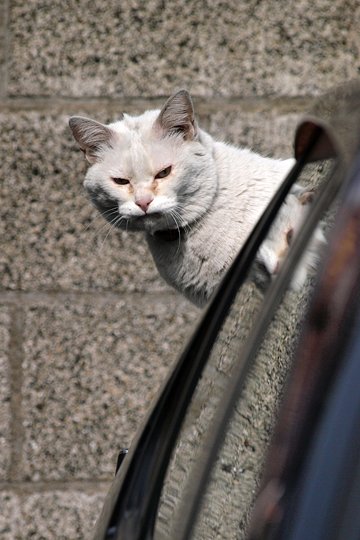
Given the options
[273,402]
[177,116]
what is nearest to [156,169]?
[177,116]

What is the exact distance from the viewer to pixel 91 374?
9.95 ft

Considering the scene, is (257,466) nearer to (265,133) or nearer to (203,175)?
(203,175)

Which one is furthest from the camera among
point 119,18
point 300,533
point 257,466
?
point 119,18

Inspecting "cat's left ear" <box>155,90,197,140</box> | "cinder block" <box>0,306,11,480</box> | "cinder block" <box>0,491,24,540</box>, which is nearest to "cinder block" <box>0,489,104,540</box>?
"cinder block" <box>0,491,24,540</box>

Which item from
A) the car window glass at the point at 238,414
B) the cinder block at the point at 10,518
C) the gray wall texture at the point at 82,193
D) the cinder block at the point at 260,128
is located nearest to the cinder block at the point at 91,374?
the gray wall texture at the point at 82,193

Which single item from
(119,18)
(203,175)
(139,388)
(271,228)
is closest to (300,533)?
(271,228)

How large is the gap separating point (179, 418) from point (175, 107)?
111cm

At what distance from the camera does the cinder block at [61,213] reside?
9.93 ft

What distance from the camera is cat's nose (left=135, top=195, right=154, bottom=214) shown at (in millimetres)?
1975

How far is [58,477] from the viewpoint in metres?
3.04

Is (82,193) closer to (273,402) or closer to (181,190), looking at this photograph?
(181,190)

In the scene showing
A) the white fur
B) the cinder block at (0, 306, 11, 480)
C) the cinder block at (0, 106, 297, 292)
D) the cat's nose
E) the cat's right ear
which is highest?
the white fur

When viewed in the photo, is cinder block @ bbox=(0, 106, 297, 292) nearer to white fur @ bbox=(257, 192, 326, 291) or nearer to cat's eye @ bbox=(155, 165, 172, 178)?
cat's eye @ bbox=(155, 165, 172, 178)

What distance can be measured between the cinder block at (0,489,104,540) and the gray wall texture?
0.05 feet
